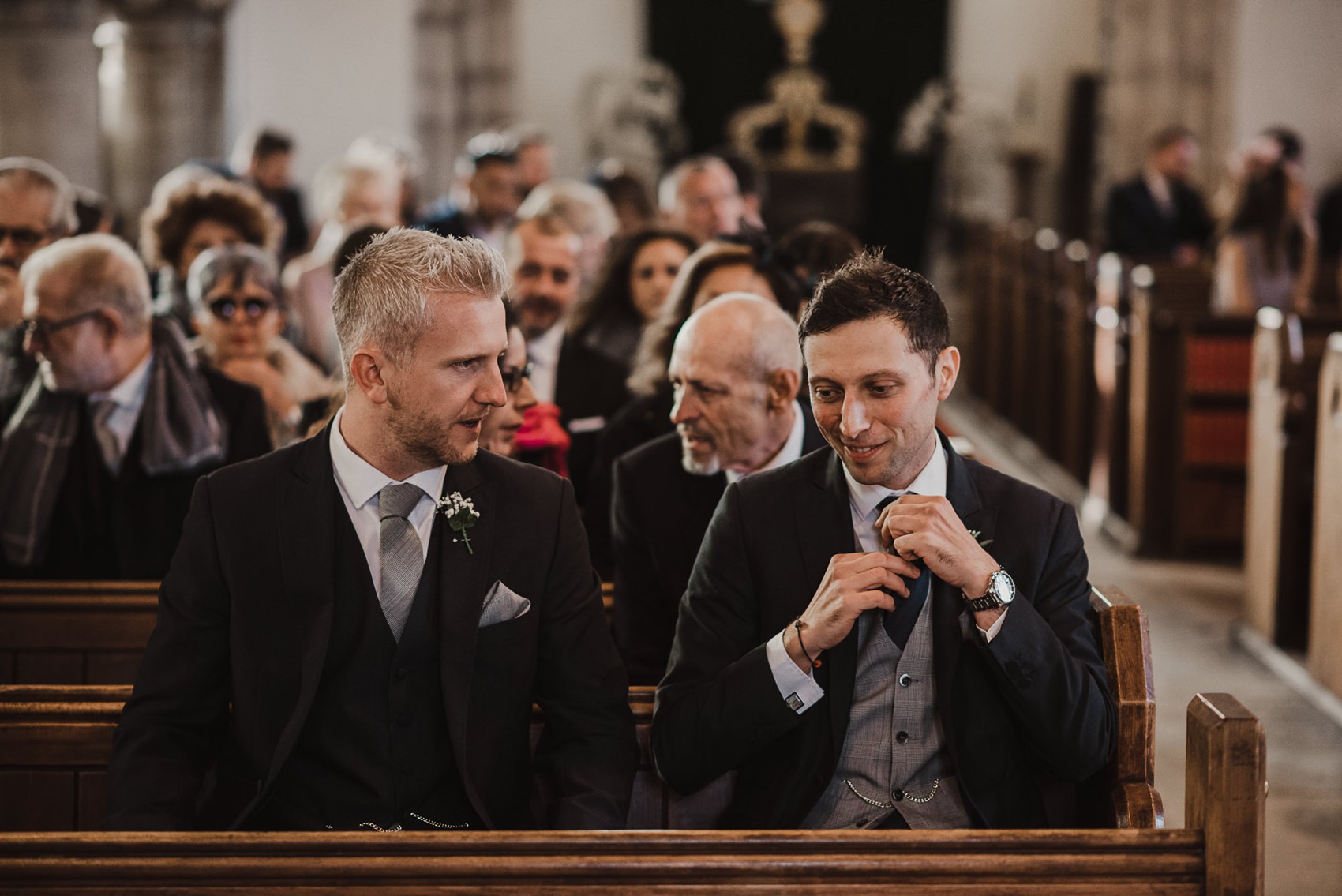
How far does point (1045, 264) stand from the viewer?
9352 mm

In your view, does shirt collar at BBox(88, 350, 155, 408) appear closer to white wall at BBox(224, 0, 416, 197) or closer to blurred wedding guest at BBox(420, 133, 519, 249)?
blurred wedding guest at BBox(420, 133, 519, 249)

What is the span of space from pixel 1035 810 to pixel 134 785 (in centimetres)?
125

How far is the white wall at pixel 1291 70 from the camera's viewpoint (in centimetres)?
1359

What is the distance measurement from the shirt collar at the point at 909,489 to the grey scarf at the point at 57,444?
1741 mm

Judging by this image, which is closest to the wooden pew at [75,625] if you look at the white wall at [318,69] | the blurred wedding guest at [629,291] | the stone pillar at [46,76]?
the blurred wedding guest at [629,291]

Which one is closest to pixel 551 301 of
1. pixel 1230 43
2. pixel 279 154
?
pixel 279 154

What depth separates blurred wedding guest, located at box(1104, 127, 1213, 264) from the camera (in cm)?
1139

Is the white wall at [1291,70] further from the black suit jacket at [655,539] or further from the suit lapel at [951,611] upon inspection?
the suit lapel at [951,611]

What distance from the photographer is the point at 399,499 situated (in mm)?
2283

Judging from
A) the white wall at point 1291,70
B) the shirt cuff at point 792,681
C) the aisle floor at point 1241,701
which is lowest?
the aisle floor at point 1241,701

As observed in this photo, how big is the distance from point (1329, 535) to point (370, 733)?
3.63m

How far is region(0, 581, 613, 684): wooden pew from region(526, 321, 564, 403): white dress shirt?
1.77m

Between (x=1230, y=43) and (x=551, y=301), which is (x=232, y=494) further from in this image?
(x=1230, y=43)

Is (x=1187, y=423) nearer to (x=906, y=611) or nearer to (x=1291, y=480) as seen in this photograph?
(x=1291, y=480)
